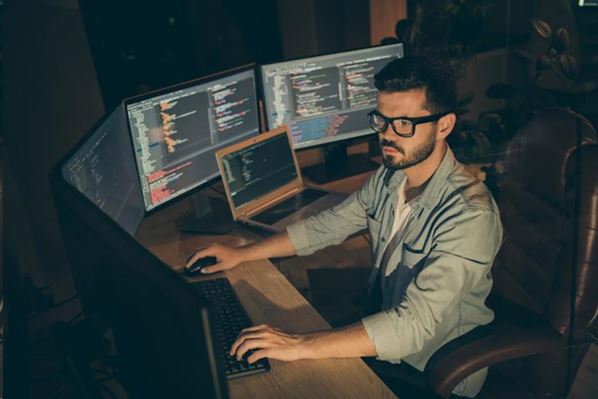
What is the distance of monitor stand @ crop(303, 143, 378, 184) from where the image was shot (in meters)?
2.48

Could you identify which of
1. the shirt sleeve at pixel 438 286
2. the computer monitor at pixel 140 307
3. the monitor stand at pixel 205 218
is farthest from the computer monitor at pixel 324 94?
the computer monitor at pixel 140 307

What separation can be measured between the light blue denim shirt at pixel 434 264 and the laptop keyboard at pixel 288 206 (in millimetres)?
390

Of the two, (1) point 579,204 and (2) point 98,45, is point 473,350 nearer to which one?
(1) point 579,204

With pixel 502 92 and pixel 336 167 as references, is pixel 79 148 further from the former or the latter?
pixel 502 92

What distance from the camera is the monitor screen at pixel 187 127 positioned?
6.29ft

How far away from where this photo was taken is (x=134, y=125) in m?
1.87

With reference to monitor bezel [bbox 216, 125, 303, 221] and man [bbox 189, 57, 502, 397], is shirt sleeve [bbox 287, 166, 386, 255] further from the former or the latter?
monitor bezel [bbox 216, 125, 303, 221]

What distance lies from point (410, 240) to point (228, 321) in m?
0.52

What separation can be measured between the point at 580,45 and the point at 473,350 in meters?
2.05

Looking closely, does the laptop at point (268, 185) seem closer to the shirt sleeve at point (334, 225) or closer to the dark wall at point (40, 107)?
the shirt sleeve at point (334, 225)

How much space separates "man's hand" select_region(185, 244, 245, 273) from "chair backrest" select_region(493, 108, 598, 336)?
2.52 feet

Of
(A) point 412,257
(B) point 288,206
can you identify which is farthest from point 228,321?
(B) point 288,206

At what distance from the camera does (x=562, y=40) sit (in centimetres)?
262

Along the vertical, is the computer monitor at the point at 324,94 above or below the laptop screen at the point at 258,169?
above
